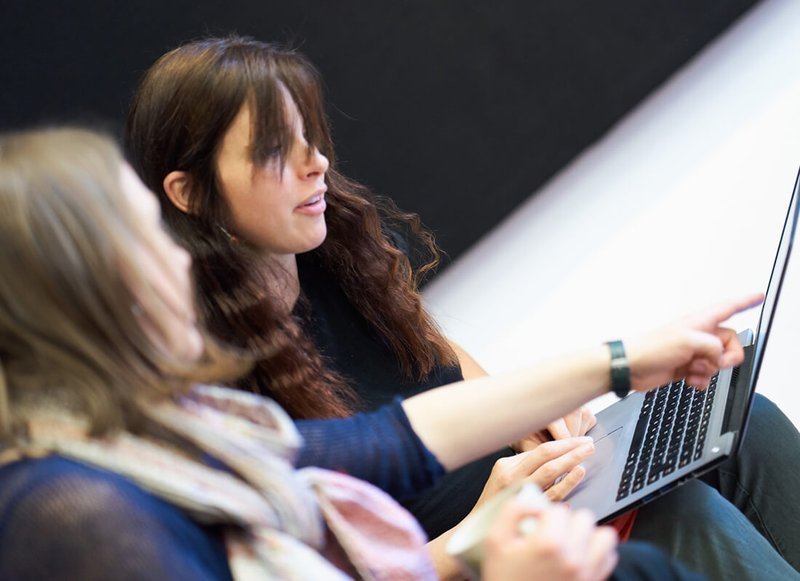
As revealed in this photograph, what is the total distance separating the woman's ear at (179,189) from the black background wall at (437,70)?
671 millimetres

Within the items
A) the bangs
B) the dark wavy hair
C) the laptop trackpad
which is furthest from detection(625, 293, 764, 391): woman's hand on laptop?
the bangs

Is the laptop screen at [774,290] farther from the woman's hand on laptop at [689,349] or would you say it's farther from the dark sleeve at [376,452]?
the dark sleeve at [376,452]

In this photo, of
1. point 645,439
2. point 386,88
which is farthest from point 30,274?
point 386,88

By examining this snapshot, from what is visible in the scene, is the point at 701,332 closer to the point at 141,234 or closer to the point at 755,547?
the point at 755,547

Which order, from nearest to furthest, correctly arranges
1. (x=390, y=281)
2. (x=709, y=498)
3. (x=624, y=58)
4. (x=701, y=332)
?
(x=701, y=332) < (x=709, y=498) < (x=390, y=281) < (x=624, y=58)

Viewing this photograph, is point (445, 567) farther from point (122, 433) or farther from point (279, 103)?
point (279, 103)

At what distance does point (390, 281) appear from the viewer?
1.41 m

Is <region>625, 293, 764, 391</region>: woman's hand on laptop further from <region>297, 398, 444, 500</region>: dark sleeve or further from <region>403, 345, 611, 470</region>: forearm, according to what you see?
<region>297, 398, 444, 500</region>: dark sleeve

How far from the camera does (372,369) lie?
1307mm

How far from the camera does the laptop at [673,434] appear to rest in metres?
0.98

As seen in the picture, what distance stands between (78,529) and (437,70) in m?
1.75

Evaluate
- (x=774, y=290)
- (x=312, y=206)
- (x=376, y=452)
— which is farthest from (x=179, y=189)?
(x=774, y=290)

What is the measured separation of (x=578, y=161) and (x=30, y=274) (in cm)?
203

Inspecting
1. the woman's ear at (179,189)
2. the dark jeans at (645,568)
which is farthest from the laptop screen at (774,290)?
the woman's ear at (179,189)
